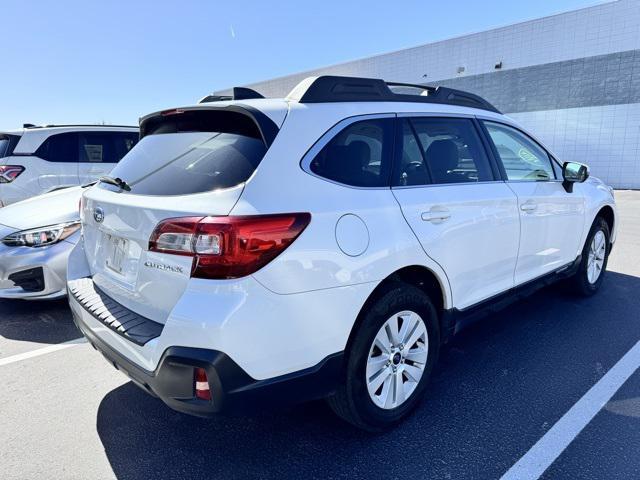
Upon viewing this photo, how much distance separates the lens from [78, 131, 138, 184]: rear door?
7062mm

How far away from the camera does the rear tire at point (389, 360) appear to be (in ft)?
7.41

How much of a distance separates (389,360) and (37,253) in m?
3.22

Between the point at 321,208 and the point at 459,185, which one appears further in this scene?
the point at 459,185

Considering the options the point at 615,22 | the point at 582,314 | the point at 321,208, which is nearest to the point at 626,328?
the point at 582,314

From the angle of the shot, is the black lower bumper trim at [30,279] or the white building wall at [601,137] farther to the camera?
the white building wall at [601,137]

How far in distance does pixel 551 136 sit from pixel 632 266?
15656 mm

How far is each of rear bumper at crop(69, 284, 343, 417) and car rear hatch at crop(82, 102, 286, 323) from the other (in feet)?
0.83

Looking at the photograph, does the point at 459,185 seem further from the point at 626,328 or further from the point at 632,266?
the point at 632,266

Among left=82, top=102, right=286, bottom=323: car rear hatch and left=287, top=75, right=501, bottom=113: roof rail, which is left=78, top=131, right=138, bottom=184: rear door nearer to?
left=82, top=102, right=286, bottom=323: car rear hatch

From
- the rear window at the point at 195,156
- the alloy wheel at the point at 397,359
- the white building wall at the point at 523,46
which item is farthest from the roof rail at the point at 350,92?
the white building wall at the point at 523,46

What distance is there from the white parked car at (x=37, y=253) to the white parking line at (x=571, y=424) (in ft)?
12.4

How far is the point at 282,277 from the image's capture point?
6.14ft

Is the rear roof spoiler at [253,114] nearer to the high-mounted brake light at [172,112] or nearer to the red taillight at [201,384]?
the high-mounted brake light at [172,112]

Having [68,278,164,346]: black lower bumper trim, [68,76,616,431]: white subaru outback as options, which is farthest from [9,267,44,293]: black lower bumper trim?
[68,278,164,346]: black lower bumper trim
